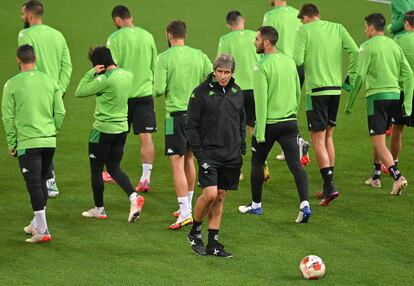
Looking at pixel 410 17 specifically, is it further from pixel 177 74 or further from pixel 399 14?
pixel 177 74

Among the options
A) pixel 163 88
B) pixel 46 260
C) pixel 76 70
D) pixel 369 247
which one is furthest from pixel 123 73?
pixel 76 70

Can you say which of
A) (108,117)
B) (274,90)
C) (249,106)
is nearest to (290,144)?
(274,90)

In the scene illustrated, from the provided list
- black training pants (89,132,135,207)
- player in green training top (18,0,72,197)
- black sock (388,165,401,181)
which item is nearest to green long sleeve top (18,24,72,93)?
player in green training top (18,0,72,197)

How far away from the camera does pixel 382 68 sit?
1507 cm

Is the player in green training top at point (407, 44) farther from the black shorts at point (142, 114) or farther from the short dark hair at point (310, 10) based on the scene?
the black shorts at point (142, 114)

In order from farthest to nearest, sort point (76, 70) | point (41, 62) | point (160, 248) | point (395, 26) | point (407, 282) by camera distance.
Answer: point (76, 70) → point (395, 26) → point (41, 62) → point (160, 248) → point (407, 282)

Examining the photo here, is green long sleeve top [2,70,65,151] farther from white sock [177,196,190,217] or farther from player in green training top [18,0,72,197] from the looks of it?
player in green training top [18,0,72,197]

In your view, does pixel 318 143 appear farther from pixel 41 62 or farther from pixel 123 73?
pixel 41 62

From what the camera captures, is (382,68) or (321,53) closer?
(321,53)

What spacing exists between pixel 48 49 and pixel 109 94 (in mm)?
1714

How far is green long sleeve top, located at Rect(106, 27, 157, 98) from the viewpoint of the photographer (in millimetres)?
15367

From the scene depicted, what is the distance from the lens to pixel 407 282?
11.6 meters

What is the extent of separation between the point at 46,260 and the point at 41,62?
3630 millimetres

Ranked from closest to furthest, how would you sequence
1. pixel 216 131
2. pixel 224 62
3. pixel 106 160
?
pixel 224 62, pixel 216 131, pixel 106 160
